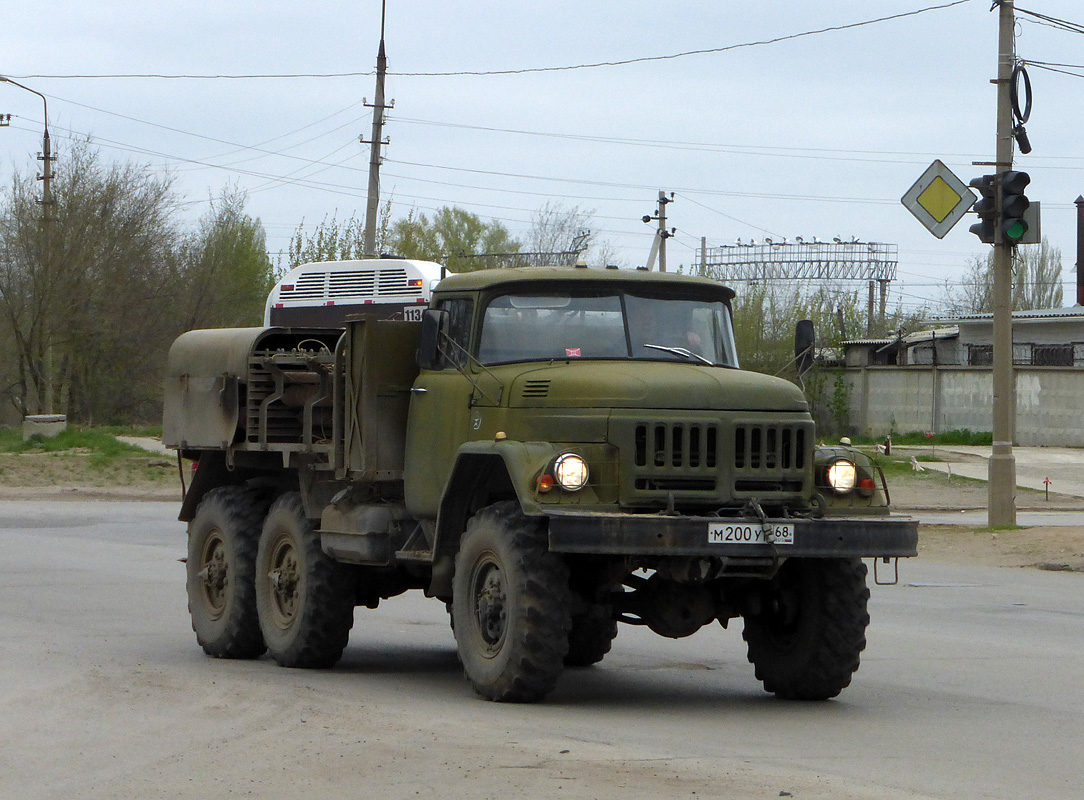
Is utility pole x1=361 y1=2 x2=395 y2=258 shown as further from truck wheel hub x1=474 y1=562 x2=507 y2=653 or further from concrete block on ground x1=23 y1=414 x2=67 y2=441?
truck wheel hub x1=474 y1=562 x2=507 y2=653

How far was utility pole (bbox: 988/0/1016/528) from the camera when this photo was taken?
66.6 feet

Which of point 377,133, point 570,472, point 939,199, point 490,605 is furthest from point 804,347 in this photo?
point 377,133

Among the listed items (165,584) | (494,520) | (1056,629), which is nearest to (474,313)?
(494,520)

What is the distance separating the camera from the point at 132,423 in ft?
161

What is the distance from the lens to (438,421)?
9.42 metres

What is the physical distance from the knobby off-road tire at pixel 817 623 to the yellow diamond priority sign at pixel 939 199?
1129 centimetres

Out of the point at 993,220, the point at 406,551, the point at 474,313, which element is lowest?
the point at 406,551

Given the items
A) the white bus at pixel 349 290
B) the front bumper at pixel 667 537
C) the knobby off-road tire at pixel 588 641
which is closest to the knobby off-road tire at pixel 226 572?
the knobby off-road tire at pixel 588 641

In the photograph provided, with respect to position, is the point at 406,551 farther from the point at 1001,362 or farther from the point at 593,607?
the point at 1001,362

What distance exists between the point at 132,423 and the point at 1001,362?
3390cm

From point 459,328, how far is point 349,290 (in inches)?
393

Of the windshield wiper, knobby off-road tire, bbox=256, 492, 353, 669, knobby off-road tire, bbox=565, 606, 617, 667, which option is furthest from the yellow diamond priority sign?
knobby off-road tire, bbox=256, 492, 353, 669

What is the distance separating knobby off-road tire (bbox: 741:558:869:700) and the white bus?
9.26 meters

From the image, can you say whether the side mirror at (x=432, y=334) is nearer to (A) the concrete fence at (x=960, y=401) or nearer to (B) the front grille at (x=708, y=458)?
(B) the front grille at (x=708, y=458)
